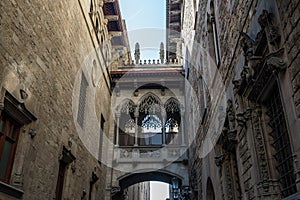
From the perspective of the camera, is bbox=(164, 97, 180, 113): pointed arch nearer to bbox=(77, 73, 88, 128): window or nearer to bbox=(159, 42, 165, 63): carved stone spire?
bbox=(159, 42, 165, 63): carved stone spire

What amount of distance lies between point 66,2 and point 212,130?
5390 mm

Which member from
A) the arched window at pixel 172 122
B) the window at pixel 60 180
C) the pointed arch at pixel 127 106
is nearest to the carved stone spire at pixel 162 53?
the arched window at pixel 172 122

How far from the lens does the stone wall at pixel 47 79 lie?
5992 millimetres

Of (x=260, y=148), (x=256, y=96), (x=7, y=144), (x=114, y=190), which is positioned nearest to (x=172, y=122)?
(x=114, y=190)

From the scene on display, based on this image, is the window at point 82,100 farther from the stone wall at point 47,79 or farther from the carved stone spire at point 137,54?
the carved stone spire at point 137,54

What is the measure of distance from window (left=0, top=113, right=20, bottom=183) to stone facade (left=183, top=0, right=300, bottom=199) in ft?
13.6

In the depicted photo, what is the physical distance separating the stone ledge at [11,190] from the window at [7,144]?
0.22 metres

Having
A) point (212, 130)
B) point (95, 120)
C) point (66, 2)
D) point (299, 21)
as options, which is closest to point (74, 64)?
point (66, 2)

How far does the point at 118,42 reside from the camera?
17.4 meters

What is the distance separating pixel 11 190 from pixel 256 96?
4.55m

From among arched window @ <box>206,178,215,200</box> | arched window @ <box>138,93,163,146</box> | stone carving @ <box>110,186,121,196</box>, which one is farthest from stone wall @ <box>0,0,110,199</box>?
arched window @ <box>138,93,163,146</box>

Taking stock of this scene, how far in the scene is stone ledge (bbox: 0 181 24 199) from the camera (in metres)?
5.54

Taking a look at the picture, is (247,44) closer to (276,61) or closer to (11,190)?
(276,61)

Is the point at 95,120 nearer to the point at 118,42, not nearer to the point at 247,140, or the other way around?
the point at 118,42
